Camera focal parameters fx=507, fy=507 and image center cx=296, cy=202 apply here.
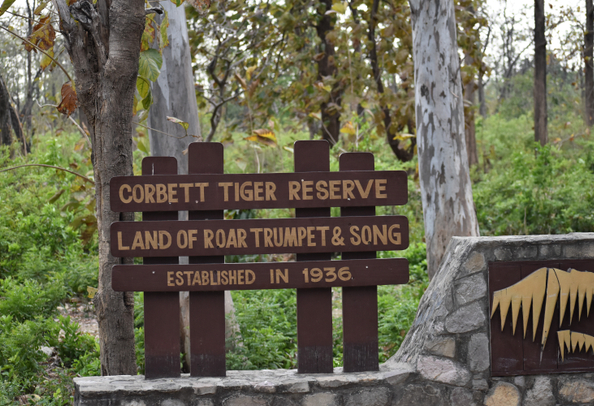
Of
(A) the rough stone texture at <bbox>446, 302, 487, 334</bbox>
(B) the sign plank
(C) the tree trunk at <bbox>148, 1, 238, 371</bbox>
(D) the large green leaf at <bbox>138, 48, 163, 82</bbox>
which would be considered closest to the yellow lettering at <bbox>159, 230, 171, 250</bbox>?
(B) the sign plank

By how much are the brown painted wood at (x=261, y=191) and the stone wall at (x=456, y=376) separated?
693 millimetres

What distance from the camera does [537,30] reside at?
42.8 feet

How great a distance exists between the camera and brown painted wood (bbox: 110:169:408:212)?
308 centimetres

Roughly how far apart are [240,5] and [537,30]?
8.63m

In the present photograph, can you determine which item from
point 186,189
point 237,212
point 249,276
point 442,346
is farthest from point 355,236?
point 237,212

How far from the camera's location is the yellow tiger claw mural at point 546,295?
10.1 ft

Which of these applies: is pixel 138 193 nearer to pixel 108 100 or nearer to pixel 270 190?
pixel 108 100

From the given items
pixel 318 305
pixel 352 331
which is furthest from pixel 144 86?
pixel 352 331

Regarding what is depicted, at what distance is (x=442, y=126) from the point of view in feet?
15.8

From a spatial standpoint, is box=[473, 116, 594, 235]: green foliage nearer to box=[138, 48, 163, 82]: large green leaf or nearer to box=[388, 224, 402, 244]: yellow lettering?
box=[388, 224, 402, 244]: yellow lettering

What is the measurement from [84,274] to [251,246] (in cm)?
371

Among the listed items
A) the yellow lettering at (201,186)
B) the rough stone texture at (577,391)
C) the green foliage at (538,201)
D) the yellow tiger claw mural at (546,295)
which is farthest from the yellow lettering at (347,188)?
the green foliage at (538,201)

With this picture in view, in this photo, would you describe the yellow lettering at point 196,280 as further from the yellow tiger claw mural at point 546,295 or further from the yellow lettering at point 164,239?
the yellow tiger claw mural at point 546,295

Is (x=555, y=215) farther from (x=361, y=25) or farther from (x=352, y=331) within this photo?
(x=352, y=331)
